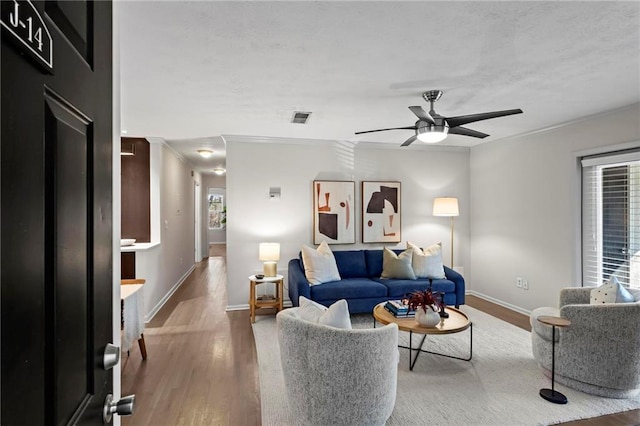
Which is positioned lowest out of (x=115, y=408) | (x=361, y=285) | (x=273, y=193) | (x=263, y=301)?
(x=263, y=301)

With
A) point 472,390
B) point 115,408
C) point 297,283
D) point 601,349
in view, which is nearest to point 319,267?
point 297,283

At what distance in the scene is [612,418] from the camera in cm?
240

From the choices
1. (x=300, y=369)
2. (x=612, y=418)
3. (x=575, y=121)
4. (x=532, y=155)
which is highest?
(x=575, y=121)

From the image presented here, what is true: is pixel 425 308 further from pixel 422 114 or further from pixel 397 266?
pixel 397 266

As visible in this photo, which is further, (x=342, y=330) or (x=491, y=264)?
(x=491, y=264)

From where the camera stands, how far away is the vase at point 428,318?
9.87 ft

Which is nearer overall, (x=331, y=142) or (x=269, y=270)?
(x=269, y=270)

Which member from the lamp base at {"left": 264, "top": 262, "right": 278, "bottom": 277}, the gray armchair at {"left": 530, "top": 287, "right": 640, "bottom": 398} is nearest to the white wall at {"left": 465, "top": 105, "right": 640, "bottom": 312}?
the gray armchair at {"left": 530, "top": 287, "right": 640, "bottom": 398}

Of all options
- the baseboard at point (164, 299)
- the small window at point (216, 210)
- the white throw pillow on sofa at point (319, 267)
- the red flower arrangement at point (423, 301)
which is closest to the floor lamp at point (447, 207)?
the white throw pillow on sofa at point (319, 267)

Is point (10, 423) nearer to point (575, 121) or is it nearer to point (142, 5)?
point (142, 5)

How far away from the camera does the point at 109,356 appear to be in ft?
2.98

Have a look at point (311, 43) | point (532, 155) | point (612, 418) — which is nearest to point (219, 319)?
point (311, 43)

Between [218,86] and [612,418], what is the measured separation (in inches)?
148

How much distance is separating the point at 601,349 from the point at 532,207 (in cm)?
249
